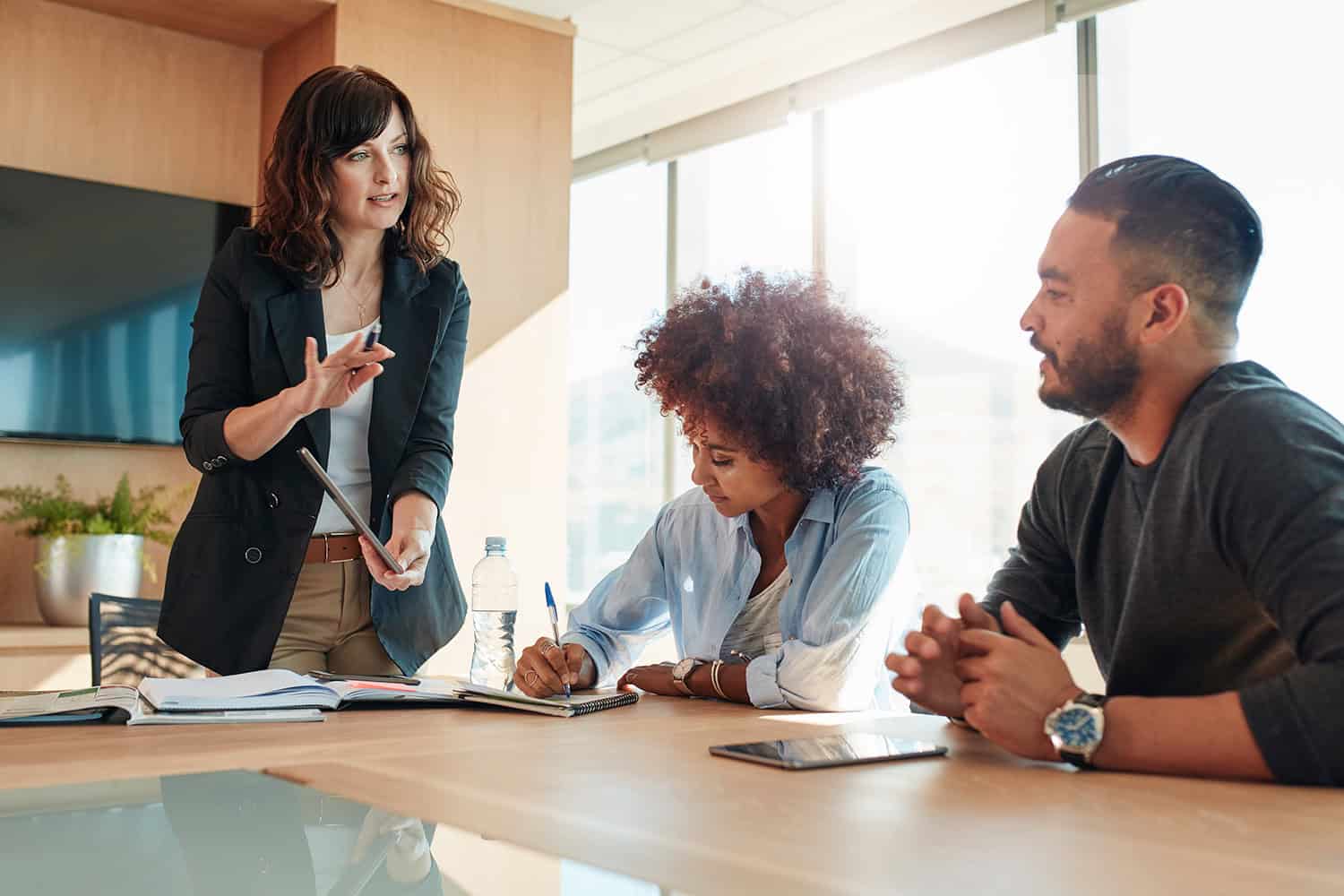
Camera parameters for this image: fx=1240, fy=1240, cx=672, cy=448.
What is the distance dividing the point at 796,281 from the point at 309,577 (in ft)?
2.95

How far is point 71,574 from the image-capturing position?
3541 mm

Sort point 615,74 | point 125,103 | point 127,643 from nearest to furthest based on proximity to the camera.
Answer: point 127,643
point 125,103
point 615,74

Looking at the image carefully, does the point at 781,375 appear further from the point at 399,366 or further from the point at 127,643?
the point at 127,643

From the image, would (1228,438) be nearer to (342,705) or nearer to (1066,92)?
(342,705)

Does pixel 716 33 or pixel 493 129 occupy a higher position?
pixel 716 33

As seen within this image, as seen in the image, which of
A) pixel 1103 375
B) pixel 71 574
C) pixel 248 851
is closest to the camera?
pixel 248 851

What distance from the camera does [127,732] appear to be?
124cm

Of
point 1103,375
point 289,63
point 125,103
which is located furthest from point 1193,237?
point 125,103

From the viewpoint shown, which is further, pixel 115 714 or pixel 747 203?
pixel 747 203

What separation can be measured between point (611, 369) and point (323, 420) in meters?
4.46

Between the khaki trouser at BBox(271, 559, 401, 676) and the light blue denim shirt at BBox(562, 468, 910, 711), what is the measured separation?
0.98 feet

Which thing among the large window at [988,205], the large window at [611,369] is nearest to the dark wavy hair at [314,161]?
the large window at [988,205]

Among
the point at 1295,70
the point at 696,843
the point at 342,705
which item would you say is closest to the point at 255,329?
the point at 342,705

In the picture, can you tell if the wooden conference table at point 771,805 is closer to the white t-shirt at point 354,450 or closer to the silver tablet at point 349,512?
the silver tablet at point 349,512
